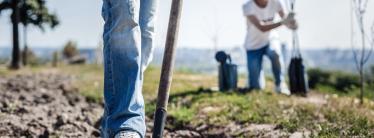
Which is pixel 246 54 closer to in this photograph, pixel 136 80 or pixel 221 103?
pixel 221 103

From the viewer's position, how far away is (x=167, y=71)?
3.27 meters

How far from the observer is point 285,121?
5.25 meters

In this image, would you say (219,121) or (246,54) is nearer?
(219,121)

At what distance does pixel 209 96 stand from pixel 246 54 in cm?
200

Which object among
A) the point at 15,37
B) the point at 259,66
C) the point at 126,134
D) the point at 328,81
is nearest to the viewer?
the point at 126,134

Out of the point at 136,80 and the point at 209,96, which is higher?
the point at 136,80

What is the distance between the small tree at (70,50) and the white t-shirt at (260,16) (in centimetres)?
5218

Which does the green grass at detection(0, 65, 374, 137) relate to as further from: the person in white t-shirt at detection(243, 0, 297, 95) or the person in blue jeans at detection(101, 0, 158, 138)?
the person in blue jeans at detection(101, 0, 158, 138)

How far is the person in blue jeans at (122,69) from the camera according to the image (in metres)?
3.13

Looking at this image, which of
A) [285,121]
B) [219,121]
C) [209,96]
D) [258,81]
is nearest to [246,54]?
[258,81]

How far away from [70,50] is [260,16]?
181ft

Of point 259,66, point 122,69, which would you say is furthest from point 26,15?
point 122,69

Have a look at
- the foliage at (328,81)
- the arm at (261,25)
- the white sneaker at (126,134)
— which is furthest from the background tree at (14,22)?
the white sneaker at (126,134)

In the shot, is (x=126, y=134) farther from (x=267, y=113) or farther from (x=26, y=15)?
Answer: (x=26, y=15)
